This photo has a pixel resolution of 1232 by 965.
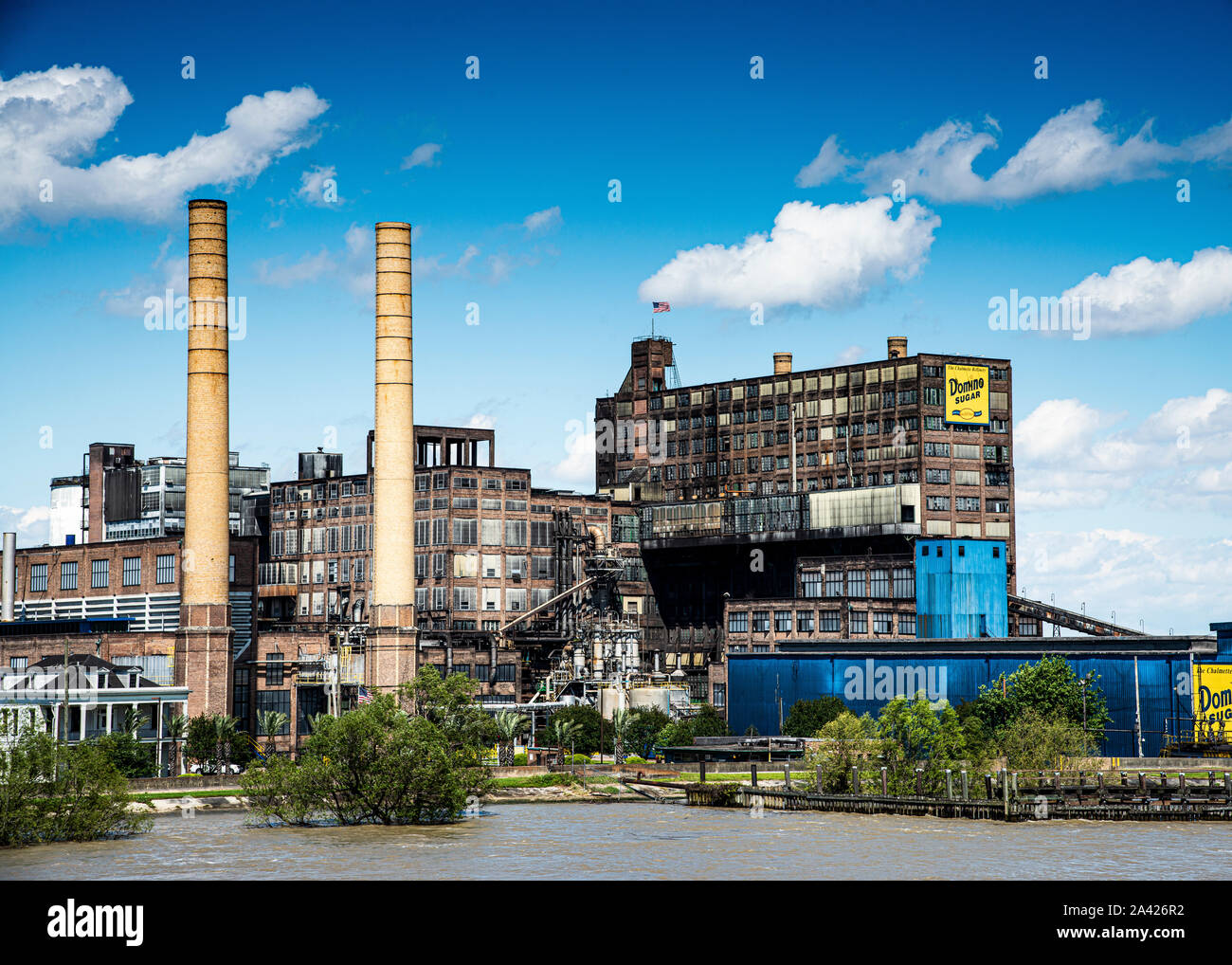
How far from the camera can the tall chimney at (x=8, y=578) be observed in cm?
12062

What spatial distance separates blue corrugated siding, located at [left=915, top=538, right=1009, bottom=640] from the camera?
13962 cm

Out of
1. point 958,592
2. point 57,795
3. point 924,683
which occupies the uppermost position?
point 958,592

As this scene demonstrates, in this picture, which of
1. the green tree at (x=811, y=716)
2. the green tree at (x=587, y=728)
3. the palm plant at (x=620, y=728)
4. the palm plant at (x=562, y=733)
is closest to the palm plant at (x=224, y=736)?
the palm plant at (x=562, y=733)

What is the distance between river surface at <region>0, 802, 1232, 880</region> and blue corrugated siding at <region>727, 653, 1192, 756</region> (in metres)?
34.3

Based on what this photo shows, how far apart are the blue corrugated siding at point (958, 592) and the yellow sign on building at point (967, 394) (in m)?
15.5

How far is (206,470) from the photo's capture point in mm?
94125

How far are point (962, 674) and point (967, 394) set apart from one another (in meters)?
46.0

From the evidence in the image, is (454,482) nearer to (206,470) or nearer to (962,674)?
(962,674)

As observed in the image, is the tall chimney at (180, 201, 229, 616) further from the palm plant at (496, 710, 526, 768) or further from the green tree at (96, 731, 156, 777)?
the palm plant at (496, 710, 526, 768)

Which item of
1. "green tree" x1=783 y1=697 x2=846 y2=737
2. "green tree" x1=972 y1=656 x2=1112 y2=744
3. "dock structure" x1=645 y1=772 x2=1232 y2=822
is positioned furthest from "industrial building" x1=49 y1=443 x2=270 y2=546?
"dock structure" x1=645 y1=772 x2=1232 y2=822

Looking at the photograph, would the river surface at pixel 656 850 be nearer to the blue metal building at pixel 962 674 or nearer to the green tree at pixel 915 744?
the green tree at pixel 915 744

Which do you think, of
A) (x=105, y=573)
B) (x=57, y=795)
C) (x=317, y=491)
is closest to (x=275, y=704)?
(x=105, y=573)
